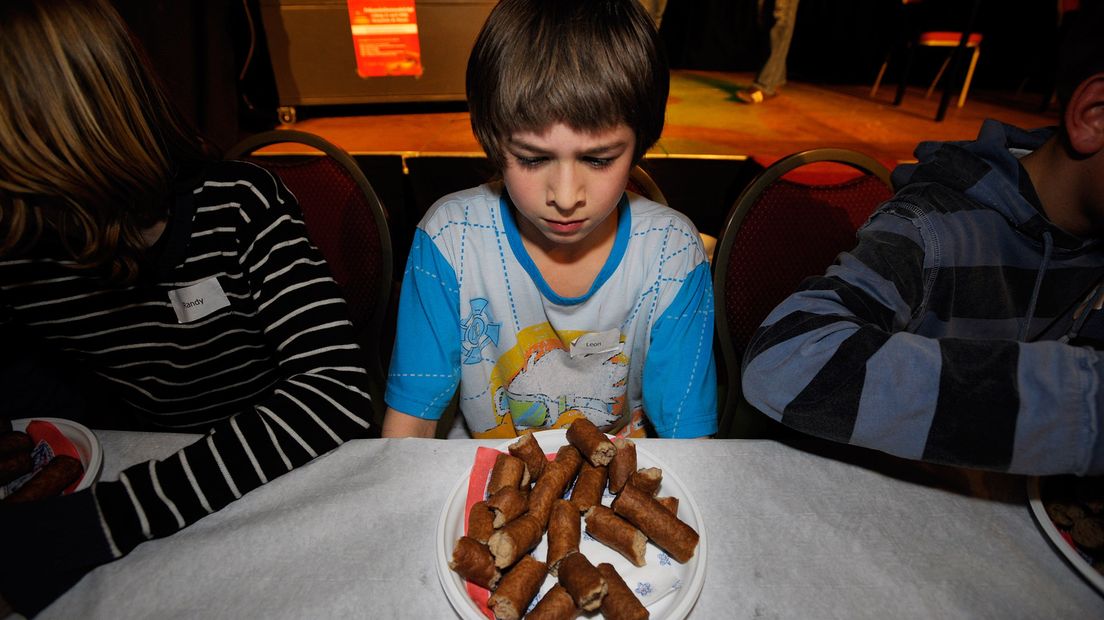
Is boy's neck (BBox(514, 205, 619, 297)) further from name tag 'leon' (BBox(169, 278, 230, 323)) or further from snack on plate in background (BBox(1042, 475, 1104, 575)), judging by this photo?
snack on plate in background (BBox(1042, 475, 1104, 575))

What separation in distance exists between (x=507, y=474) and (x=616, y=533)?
0.18m

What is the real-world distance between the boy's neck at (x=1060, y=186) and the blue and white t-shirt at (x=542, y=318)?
668mm

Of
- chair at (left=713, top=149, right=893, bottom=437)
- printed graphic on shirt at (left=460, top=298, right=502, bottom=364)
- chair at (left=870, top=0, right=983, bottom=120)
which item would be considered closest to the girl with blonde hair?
printed graphic on shirt at (left=460, top=298, right=502, bottom=364)

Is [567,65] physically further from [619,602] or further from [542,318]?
[619,602]

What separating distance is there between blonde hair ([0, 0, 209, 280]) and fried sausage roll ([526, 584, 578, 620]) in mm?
998

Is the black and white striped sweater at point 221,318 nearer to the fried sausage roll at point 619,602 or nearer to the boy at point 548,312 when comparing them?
the boy at point 548,312

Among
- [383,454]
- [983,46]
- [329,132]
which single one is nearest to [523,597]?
[383,454]

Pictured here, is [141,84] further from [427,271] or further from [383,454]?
[383,454]

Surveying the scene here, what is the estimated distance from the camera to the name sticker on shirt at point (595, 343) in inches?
46.2

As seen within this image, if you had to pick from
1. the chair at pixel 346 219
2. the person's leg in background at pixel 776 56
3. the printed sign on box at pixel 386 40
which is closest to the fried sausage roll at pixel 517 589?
the chair at pixel 346 219

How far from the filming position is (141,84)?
3.00ft

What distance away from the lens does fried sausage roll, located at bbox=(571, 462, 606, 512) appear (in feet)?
2.46

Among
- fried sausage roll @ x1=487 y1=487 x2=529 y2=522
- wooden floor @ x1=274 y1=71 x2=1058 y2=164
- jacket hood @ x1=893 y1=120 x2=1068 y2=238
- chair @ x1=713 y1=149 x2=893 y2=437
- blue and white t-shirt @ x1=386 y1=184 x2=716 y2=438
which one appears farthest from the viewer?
wooden floor @ x1=274 y1=71 x2=1058 y2=164

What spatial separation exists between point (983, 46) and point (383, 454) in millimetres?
11514
